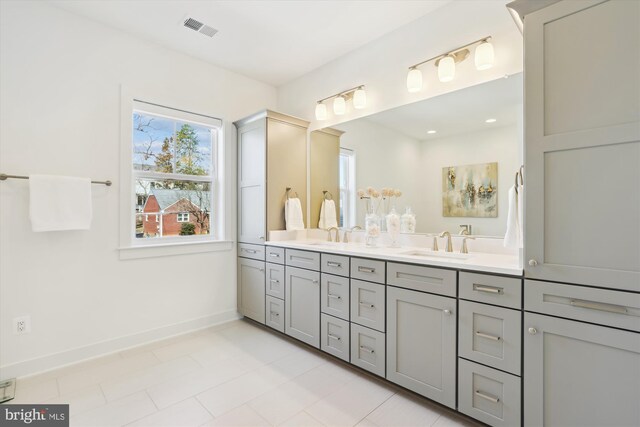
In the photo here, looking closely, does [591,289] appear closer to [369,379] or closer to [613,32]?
[613,32]

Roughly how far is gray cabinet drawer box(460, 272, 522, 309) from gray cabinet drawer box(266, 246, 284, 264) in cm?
164

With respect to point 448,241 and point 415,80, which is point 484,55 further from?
point 448,241

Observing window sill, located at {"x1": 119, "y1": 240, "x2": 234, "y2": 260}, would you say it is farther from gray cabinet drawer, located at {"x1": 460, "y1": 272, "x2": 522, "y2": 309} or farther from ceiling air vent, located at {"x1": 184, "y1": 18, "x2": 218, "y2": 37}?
gray cabinet drawer, located at {"x1": 460, "y1": 272, "x2": 522, "y2": 309}

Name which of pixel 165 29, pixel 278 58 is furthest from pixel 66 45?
pixel 278 58

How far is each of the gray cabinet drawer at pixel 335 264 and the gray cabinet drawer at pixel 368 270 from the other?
66 mm

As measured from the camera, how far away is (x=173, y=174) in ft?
10.1

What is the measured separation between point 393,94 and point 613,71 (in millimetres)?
1571

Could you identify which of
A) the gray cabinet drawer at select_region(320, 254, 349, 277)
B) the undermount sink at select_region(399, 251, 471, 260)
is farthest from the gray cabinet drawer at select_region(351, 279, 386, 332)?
the undermount sink at select_region(399, 251, 471, 260)

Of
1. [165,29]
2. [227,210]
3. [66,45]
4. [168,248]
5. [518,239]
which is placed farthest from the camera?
[227,210]

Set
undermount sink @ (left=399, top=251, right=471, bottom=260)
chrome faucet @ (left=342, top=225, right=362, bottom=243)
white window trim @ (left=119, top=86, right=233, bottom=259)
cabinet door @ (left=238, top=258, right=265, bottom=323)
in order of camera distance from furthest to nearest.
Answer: cabinet door @ (left=238, top=258, right=265, bottom=323) < chrome faucet @ (left=342, top=225, right=362, bottom=243) < white window trim @ (left=119, top=86, right=233, bottom=259) < undermount sink @ (left=399, top=251, right=471, bottom=260)

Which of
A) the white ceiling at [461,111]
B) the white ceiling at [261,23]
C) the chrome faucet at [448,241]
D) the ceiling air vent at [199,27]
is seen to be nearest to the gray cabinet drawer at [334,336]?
the chrome faucet at [448,241]

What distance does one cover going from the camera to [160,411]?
1.84m

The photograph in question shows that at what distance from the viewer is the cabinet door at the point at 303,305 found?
2551mm

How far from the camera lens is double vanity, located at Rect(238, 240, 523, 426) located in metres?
1.57
